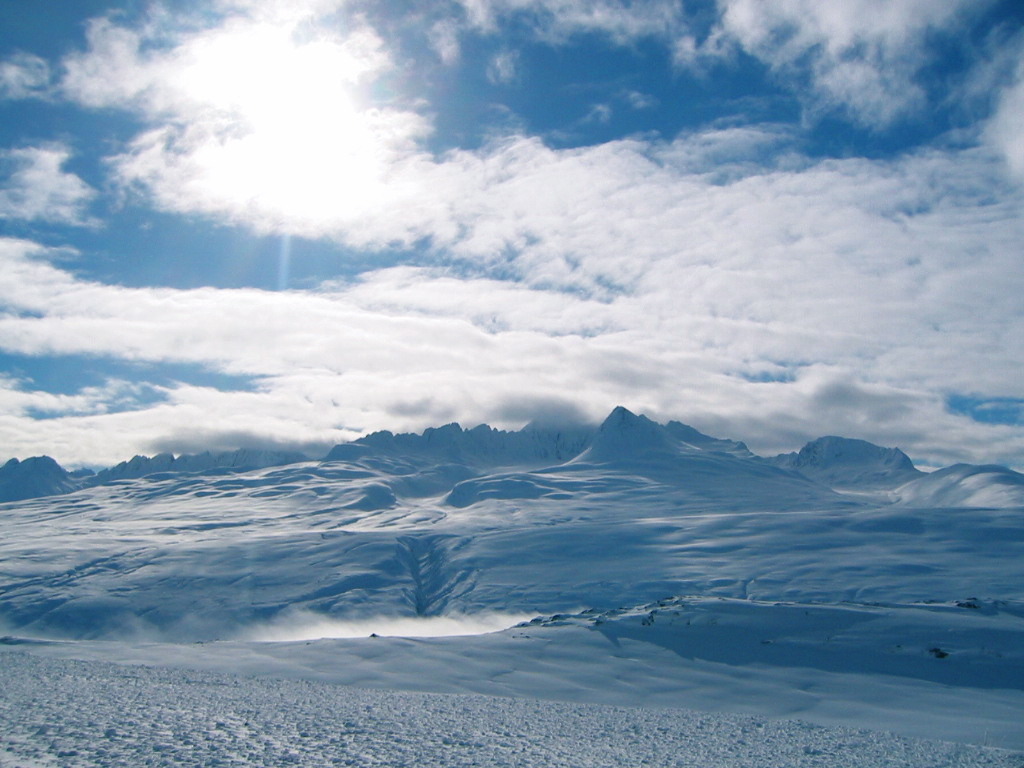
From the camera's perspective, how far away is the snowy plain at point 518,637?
1161cm

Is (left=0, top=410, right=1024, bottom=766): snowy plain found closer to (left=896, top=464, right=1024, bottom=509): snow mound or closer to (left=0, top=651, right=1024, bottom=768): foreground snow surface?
(left=0, top=651, right=1024, bottom=768): foreground snow surface

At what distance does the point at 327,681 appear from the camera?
15.9 metres

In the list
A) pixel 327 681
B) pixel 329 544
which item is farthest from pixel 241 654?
pixel 329 544

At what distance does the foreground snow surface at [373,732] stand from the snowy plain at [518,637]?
0.07 m

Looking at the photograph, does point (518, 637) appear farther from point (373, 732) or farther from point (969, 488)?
point (969, 488)

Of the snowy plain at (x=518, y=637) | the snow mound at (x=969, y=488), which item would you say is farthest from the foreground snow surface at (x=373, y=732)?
the snow mound at (x=969, y=488)

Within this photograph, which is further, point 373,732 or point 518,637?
point 518,637

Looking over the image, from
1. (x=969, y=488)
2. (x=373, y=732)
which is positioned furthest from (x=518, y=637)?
(x=969, y=488)

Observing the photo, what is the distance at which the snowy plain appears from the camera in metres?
11.6

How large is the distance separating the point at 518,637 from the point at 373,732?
10523 mm

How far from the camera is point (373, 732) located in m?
11.4

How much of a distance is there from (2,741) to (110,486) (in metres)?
174

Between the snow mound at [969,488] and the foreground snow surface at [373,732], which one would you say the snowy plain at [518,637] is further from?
the snow mound at [969,488]

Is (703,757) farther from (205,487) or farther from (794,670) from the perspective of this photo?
(205,487)
